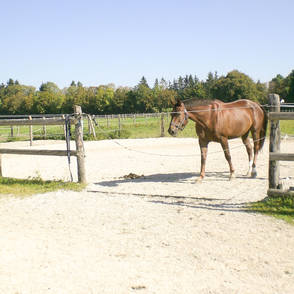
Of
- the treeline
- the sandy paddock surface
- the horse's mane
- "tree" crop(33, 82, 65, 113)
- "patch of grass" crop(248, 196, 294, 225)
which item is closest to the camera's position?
the sandy paddock surface

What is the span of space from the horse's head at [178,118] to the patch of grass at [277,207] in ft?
8.60

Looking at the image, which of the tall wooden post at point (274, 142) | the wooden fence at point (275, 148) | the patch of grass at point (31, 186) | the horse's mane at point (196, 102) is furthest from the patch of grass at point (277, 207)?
the patch of grass at point (31, 186)

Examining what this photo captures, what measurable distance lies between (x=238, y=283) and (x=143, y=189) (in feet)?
13.9

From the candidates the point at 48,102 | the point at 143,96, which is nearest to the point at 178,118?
the point at 143,96

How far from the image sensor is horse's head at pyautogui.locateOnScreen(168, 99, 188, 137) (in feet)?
24.7

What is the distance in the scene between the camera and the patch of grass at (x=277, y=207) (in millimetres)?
4973

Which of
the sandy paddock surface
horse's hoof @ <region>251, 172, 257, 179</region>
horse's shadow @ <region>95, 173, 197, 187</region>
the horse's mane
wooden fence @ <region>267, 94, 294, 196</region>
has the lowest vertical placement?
the sandy paddock surface

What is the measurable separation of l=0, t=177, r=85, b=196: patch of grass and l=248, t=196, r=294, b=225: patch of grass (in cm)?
372

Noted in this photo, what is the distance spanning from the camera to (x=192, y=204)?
5.81 m

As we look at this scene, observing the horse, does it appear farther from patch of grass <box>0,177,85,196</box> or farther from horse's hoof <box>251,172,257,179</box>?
patch of grass <box>0,177,85,196</box>

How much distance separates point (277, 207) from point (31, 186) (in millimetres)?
5288

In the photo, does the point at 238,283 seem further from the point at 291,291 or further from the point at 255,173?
the point at 255,173

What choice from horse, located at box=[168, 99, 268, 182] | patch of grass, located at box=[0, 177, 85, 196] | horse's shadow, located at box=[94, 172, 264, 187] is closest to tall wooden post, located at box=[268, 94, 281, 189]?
horse, located at box=[168, 99, 268, 182]

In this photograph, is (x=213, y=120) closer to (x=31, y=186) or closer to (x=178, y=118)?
(x=178, y=118)
